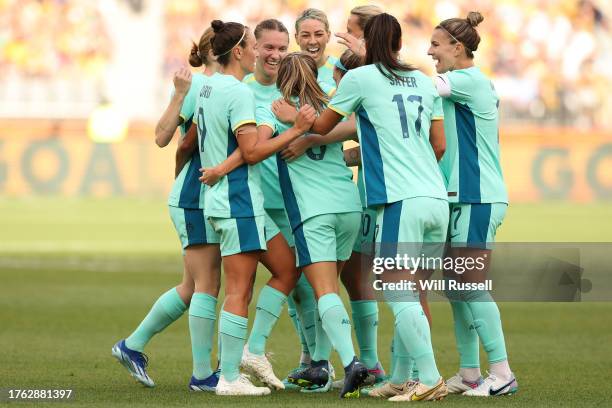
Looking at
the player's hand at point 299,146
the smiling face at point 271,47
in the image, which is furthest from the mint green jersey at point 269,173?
the player's hand at point 299,146

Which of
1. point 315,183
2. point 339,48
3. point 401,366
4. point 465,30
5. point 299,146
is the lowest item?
point 401,366

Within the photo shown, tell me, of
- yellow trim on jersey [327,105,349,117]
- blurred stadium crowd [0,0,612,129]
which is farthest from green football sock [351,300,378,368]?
blurred stadium crowd [0,0,612,129]

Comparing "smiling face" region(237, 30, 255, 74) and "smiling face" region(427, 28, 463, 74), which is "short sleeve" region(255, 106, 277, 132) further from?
"smiling face" region(427, 28, 463, 74)

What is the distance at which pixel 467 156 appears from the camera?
264 inches

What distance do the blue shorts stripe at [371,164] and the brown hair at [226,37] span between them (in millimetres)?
800

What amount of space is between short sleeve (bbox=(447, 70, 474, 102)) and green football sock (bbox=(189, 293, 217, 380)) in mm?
1801

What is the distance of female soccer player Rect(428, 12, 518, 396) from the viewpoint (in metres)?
6.59

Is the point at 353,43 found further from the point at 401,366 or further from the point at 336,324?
the point at 401,366

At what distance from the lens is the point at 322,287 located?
6.39 meters

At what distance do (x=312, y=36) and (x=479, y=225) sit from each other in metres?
1.65

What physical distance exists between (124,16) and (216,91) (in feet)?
79.3

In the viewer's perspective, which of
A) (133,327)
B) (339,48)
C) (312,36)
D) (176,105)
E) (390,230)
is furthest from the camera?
(339,48)

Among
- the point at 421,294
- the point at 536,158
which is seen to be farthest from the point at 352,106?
the point at 536,158

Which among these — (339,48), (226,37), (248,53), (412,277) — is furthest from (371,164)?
(339,48)
